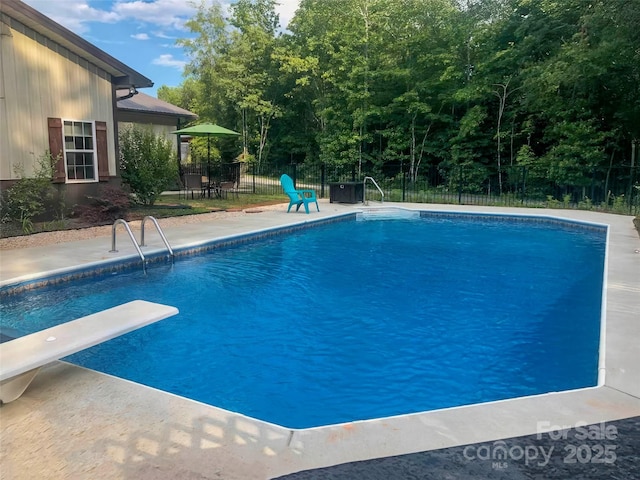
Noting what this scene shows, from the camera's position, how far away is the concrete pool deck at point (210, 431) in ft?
7.36

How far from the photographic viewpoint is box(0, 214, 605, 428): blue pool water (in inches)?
146

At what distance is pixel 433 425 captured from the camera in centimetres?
262

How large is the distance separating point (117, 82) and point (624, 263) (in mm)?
10629

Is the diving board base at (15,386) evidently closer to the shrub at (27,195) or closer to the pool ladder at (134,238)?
the pool ladder at (134,238)

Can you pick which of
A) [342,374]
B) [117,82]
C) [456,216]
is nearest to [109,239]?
[117,82]

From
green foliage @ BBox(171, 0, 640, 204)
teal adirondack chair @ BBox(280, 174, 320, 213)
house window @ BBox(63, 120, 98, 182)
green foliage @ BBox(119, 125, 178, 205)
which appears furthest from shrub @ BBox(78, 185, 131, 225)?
green foliage @ BBox(171, 0, 640, 204)

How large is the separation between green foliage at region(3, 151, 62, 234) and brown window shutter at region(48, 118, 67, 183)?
148mm

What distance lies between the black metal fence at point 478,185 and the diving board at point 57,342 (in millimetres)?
12381

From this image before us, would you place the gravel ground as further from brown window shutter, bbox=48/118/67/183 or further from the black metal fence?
the black metal fence

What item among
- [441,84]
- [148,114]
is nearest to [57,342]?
[148,114]

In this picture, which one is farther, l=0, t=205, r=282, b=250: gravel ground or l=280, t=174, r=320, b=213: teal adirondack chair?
l=280, t=174, r=320, b=213: teal adirondack chair

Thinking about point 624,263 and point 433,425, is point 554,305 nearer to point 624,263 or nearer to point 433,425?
point 624,263

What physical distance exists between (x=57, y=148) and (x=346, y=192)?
807cm

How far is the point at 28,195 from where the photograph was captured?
9.00 m
